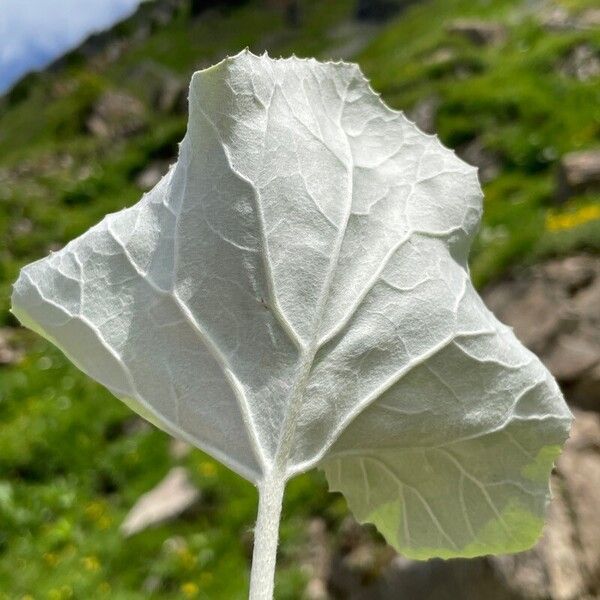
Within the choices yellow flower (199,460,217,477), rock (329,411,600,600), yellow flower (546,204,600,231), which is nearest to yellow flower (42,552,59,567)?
yellow flower (199,460,217,477)

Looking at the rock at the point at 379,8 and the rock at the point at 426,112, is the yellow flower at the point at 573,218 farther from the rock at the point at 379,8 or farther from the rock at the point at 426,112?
the rock at the point at 379,8

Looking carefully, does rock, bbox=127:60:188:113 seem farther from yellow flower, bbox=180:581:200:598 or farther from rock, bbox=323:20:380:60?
yellow flower, bbox=180:581:200:598

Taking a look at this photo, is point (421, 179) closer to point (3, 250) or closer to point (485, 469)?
point (485, 469)

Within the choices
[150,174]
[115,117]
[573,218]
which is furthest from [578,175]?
[115,117]

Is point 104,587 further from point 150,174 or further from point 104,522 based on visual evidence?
point 150,174

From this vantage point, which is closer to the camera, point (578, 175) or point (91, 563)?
point (91, 563)

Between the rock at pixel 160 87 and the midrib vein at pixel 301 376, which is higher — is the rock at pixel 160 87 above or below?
below

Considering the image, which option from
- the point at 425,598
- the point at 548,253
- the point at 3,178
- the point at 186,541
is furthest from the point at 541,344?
the point at 3,178

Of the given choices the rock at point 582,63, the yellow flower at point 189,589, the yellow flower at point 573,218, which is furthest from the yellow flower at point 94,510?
the rock at point 582,63
